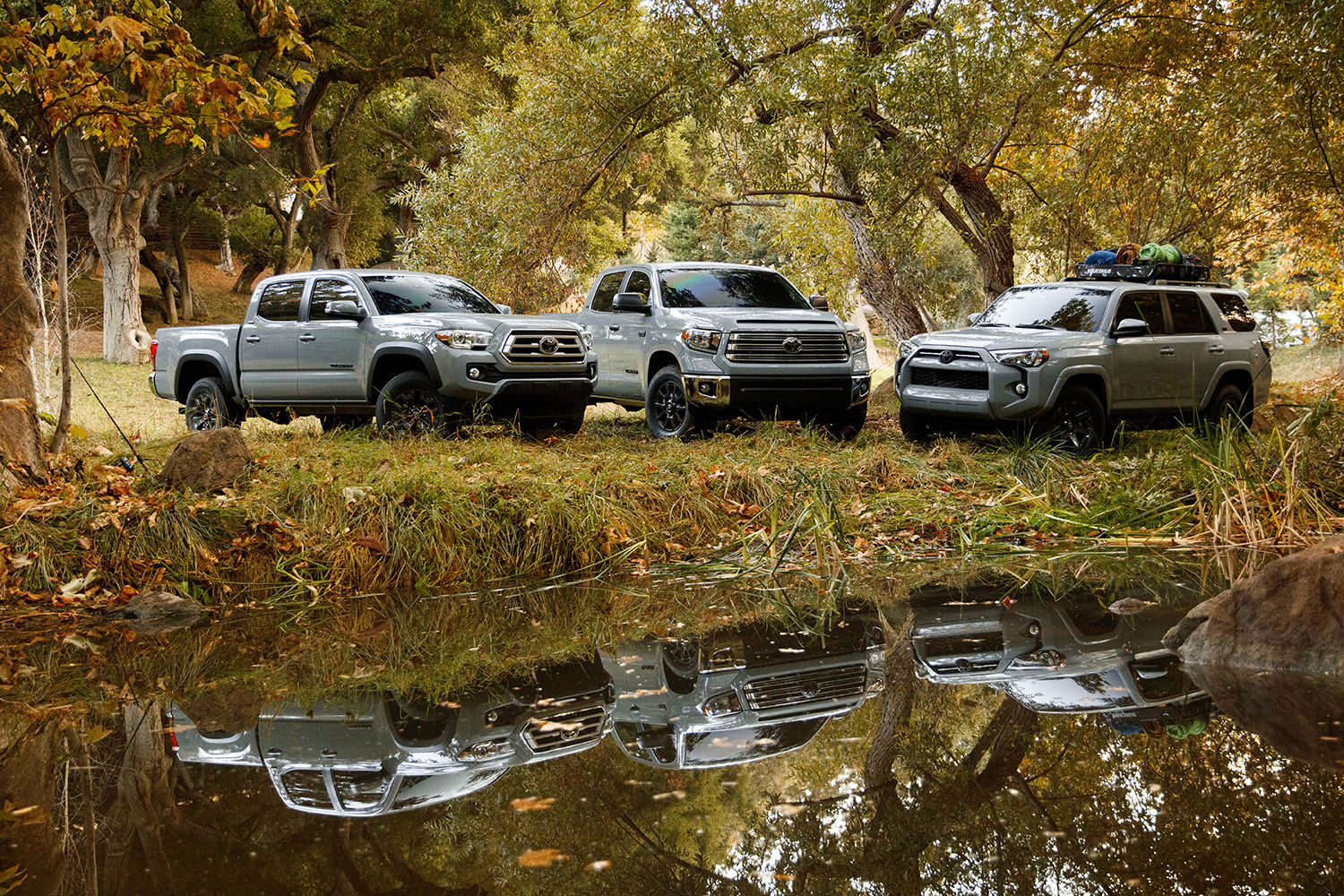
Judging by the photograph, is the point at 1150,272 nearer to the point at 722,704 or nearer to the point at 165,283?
the point at 722,704

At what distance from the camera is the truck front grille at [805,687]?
177 inches

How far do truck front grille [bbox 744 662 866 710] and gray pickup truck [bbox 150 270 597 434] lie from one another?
19.0 feet

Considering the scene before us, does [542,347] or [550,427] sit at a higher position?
[542,347]

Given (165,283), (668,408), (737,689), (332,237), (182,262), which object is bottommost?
(737,689)

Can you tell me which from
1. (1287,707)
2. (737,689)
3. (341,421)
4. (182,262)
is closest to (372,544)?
(737,689)

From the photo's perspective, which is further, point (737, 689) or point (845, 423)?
point (845, 423)

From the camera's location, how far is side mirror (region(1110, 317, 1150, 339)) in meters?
10.6

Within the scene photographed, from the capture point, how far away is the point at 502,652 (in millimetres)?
5395

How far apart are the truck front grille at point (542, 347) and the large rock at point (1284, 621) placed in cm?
674

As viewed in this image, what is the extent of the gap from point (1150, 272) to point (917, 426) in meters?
3.14

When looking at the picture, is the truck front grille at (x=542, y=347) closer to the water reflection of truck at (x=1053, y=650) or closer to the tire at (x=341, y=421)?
the tire at (x=341, y=421)

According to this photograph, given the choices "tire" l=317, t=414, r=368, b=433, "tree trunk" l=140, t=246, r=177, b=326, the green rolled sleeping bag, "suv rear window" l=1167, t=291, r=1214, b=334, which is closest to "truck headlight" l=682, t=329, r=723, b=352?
"tire" l=317, t=414, r=368, b=433

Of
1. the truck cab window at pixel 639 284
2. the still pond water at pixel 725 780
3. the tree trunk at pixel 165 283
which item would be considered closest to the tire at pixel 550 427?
the truck cab window at pixel 639 284

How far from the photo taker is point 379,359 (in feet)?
34.7
